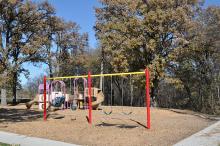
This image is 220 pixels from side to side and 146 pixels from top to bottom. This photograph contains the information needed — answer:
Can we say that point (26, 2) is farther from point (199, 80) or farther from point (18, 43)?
point (199, 80)

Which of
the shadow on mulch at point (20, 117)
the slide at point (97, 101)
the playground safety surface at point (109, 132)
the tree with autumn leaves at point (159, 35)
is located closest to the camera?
the playground safety surface at point (109, 132)

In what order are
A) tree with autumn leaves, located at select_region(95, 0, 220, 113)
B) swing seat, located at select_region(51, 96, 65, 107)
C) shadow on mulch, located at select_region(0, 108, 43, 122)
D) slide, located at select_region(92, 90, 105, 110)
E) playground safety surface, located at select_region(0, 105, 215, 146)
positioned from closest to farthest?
1. playground safety surface, located at select_region(0, 105, 215, 146)
2. shadow on mulch, located at select_region(0, 108, 43, 122)
3. swing seat, located at select_region(51, 96, 65, 107)
4. slide, located at select_region(92, 90, 105, 110)
5. tree with autumn leaves, located at select_region(95, 0, 220, 113)

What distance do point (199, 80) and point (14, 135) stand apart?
31.4 metres

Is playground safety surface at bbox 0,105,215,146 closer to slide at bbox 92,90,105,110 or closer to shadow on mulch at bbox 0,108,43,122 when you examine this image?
shadow on mulch at bbox 0,108,43,122

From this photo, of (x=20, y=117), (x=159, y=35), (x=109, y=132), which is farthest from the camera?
(x=159, y=35)

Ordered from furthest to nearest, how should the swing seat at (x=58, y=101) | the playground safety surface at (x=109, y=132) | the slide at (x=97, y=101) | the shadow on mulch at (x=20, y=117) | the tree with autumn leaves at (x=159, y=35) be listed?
the tree with autumn leaves at (x=159, y=35), the slide at (x=97, y=101), the swing seat at (x=58, y=101), the shadow on mulch at (x=20, y=117), the playground safety surface at (x=109, y=132)

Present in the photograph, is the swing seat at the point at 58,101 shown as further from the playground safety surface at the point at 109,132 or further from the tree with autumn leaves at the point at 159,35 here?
the playground safety surface at the point at 109,132

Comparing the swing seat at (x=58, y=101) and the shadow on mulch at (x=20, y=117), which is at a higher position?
the swing seat at (x=58, y=101)

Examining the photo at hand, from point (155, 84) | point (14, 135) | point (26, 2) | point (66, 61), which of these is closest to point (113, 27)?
point (155, 84)

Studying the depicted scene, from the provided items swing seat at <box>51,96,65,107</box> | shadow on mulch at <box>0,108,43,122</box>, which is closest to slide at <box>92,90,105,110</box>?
swing seat at <box>51,96,65,107</box>

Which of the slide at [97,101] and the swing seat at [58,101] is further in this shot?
the slide at [97,101]

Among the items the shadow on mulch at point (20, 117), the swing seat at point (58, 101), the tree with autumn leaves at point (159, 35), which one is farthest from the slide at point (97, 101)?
the tree with autumn leaves at point (159, 35)

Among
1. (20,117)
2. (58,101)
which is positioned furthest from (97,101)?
(20,117)

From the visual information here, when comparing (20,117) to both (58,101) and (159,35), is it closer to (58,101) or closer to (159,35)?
(58,101)
